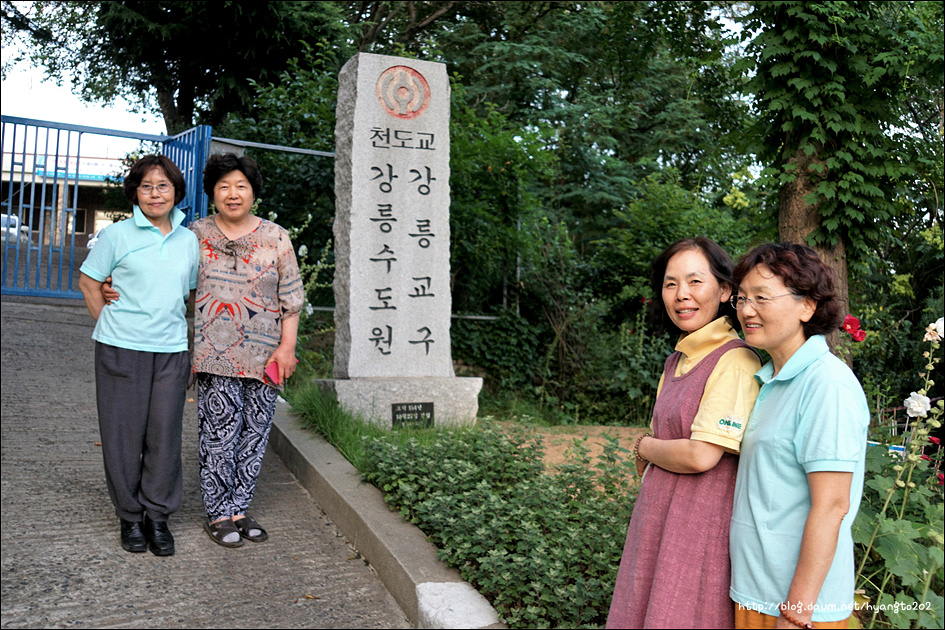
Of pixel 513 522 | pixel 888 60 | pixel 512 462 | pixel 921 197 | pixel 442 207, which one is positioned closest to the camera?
pixel 513 522

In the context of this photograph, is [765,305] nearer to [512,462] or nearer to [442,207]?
[512,462]

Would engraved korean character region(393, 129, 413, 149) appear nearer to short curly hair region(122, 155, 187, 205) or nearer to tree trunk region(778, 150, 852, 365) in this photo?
short curly hair region(122, 155, 187, 205)

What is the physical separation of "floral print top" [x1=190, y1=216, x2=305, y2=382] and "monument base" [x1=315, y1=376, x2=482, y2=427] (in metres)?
1.69

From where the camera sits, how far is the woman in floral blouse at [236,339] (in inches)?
141

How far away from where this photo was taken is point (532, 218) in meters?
8.95

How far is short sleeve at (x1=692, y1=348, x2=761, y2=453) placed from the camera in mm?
1876

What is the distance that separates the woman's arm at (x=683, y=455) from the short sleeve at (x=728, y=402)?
0.02 metres

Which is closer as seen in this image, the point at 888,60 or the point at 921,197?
the point at 888,60

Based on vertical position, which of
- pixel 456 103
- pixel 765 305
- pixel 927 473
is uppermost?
pixel 456 103

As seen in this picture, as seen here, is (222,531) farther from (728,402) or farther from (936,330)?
(936,330)

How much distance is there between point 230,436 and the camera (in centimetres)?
362

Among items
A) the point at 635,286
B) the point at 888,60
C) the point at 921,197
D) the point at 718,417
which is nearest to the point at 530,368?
the point at 635,286

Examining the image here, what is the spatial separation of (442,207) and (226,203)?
2.65m

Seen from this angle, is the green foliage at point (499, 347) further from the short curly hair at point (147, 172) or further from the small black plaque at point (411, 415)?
the short curly hair at point (147, 172)
